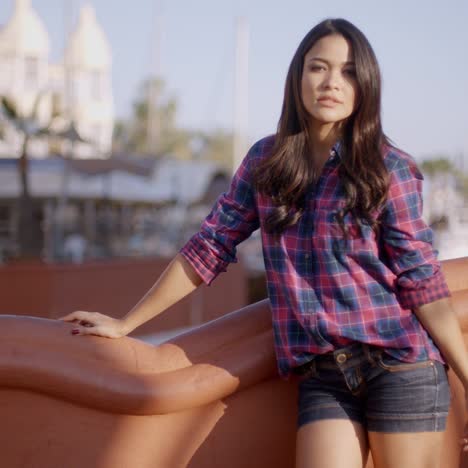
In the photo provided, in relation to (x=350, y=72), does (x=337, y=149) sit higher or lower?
lower

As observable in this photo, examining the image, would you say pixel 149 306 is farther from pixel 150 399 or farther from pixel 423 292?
pixel 423 292

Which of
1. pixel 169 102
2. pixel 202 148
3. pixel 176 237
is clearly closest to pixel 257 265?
pixel 176 237

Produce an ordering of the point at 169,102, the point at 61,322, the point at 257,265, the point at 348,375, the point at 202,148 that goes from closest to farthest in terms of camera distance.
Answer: the point at 348,375
the point at 61,322
the point at 257,265
the point at 169,102
the point at 202,148

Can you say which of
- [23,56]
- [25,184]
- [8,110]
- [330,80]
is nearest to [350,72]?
[330,80]

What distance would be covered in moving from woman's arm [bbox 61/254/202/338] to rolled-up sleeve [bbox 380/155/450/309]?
1.92ft

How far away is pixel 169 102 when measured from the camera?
6762 cm

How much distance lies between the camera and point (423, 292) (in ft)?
6.63

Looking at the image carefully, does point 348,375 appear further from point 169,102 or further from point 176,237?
point 169,102

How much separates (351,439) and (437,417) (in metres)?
0.23

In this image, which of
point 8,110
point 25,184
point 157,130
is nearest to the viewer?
point 25,184

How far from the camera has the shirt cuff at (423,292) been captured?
2018 mm

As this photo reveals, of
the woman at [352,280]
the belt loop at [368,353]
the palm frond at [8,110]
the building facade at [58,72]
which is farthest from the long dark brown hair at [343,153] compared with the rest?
the building facade at [58,72]

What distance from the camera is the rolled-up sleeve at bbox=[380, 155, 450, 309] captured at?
2004 mm

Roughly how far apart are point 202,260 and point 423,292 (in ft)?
2.06
